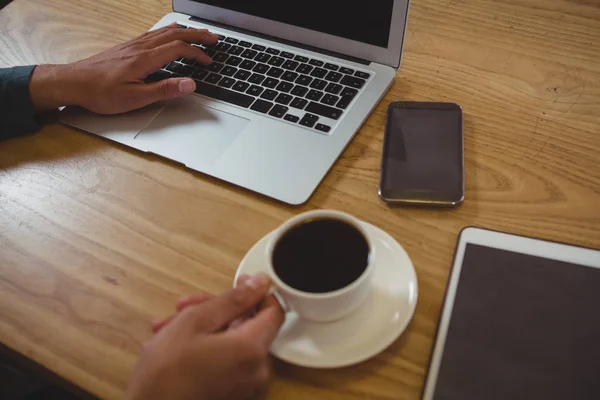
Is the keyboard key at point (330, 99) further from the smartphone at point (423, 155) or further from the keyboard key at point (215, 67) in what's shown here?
the keyboard key at point (215, 67)

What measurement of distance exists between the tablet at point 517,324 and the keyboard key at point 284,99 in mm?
311

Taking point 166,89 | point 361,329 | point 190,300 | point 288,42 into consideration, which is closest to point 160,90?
point 166,89

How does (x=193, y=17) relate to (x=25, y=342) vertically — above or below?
above

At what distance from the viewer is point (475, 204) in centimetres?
64

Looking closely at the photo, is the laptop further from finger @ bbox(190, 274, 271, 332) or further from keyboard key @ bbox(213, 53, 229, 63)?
finger @ bbox(190, 274, 271, 332)

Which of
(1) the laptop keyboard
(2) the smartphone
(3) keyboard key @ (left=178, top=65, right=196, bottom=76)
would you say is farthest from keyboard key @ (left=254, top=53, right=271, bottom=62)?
(2) the smartphone

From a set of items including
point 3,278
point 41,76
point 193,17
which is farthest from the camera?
point 193,17

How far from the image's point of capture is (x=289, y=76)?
77 centimetres

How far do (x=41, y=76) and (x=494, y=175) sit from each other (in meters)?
0.64

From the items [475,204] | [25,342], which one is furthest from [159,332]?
[475,204]

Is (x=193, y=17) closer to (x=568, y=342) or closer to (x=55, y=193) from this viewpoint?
(x=55, y=193)

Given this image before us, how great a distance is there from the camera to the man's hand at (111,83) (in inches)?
29.8

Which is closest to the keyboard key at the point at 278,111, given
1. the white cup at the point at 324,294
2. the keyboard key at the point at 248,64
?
the keyboard key at the point at 248,64

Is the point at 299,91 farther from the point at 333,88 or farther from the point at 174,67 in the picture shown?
the point at 174,67
